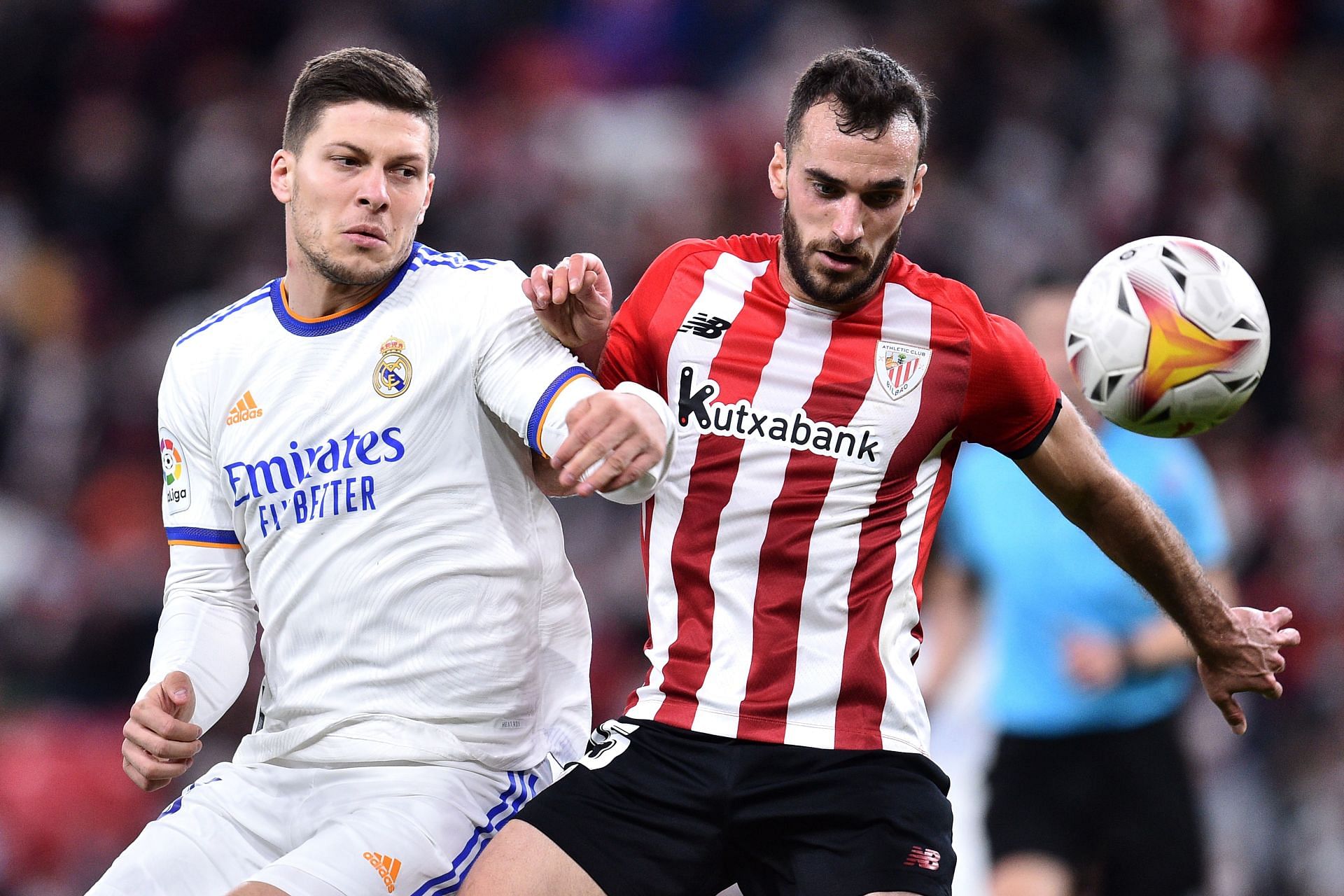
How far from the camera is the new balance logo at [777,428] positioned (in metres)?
3.69

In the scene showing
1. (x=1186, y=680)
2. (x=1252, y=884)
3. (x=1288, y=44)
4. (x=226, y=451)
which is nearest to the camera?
(x=226, y=451)

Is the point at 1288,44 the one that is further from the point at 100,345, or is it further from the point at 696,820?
the point at 696,820

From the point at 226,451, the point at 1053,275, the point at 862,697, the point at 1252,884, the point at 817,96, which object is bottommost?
the point at 1252,884

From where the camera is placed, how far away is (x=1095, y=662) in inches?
223

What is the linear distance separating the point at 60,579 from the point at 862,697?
6414 mm

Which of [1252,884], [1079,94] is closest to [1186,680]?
[1252,884]

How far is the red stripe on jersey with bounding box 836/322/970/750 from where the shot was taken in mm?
3578

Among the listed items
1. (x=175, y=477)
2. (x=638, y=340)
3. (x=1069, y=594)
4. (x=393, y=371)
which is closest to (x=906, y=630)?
(x=638, y=340)

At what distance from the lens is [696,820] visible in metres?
3.53

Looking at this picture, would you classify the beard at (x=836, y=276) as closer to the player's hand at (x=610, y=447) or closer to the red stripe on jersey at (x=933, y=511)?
the red stripe on jersey at (x=933, y=511)

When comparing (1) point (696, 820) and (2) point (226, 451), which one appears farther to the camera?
(2) point (226, 451)

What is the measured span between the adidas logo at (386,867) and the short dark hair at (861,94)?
1875 mm

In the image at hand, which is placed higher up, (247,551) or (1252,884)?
(247,551)

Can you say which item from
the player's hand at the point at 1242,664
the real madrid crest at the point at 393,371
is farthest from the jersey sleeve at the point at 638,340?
the player's hand at the point at 1242,664
